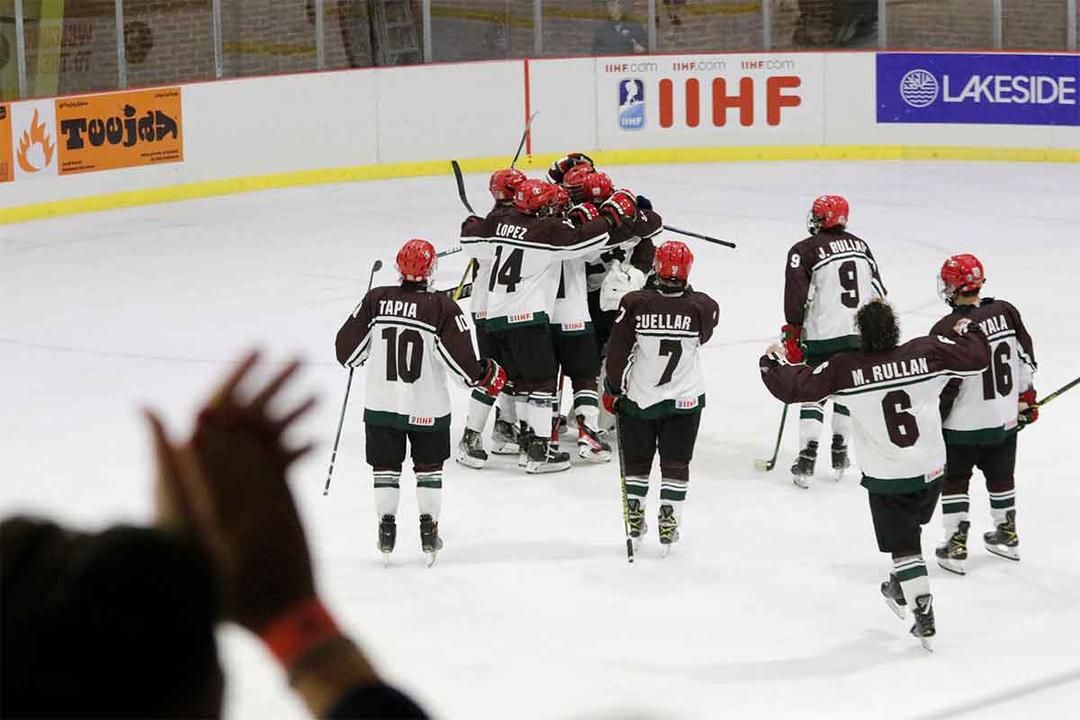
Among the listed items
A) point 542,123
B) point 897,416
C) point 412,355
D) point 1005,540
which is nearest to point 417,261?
point 412,355

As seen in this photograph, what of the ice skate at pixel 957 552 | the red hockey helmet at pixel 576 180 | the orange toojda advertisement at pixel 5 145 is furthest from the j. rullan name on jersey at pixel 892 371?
the orange toojda advertisement at pixel 5 145

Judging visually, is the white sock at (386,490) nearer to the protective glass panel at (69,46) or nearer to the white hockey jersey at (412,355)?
the white hockey jersey at (412,355)

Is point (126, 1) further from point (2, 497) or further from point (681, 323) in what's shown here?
point (681, 323)

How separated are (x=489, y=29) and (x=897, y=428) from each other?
13901 mm

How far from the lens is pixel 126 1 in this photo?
17828 millimetres

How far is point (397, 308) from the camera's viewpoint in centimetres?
731

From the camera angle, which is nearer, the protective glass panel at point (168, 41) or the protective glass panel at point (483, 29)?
the protective glass panel at point (168, 41)

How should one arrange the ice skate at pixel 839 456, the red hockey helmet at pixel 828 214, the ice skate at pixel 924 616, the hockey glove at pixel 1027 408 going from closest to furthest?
1. the ice skate at pixel 924 616
2. the hockey glove at pixel 1027 408
3. the red hockey helmet at pixel 828 214
4. the ice skate at pixel 839 456

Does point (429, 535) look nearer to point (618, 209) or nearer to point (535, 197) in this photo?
point (535, 197)

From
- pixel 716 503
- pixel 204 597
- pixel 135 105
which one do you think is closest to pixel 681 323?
pixel 716 503

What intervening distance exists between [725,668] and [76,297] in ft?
26.7

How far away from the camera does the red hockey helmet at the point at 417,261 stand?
7331 millimetres

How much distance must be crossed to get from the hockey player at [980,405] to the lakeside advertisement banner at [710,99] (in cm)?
1199

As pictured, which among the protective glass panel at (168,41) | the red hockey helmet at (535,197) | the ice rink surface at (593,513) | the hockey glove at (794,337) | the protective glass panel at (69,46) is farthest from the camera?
the protective glass panel at (168,41)
